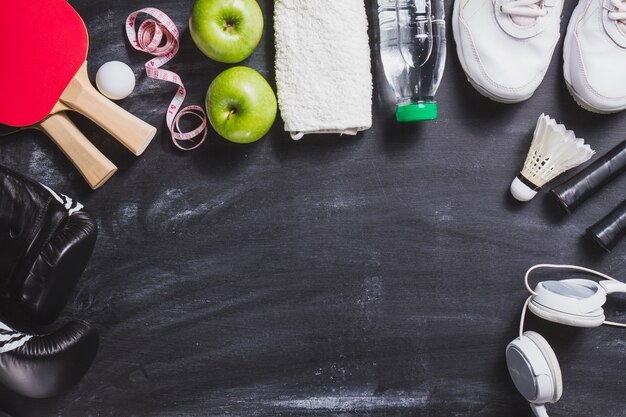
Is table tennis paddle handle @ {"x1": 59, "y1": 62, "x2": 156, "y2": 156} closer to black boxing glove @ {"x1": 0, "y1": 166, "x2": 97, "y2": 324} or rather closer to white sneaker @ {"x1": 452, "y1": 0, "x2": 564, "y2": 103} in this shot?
black boxing glove @ {"x1": 0, "y1": 166, "x2": 97, "y2": 324}

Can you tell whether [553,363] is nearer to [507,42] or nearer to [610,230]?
[610,230]

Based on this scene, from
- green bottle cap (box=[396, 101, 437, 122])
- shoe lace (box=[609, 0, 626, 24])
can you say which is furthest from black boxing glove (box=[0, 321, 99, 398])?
shoe lace (box=[609, 0, 626, 24])

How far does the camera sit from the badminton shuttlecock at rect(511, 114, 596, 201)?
114 cm

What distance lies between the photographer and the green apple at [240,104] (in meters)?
1.07

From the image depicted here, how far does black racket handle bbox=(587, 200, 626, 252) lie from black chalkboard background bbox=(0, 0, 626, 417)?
35 mm

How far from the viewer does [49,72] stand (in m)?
1.08

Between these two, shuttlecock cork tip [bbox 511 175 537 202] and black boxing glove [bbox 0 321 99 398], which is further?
shuttlecock cork tip [bbox 511 175 537 202]

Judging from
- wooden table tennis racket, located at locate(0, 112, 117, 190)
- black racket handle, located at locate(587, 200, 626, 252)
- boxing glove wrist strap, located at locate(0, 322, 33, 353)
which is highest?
wooden table tennis racket, located at locate(0, 112, 117, 190)

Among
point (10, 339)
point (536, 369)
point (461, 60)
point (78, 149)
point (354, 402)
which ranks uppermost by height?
point (461, 60)

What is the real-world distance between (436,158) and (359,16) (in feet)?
1.11

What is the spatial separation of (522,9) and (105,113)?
0.87 m

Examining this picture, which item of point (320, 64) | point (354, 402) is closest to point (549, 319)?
point (354, 402)

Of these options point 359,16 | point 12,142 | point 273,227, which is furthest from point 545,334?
point 12,142

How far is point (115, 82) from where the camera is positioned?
112 centimetres
